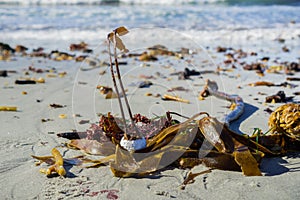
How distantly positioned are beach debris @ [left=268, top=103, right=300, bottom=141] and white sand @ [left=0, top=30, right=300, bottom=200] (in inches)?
7.1

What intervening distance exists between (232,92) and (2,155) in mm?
3021

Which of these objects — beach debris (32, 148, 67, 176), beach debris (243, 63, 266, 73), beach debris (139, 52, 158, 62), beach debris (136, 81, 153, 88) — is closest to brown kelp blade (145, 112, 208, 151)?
beach debris (32, 148, 67, 176)

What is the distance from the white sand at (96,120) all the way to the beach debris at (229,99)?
7cm

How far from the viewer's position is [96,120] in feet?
12.5

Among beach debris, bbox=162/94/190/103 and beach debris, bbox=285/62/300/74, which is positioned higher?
beach debris, bbox=285/62/300/74

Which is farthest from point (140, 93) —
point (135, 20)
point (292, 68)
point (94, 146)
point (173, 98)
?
point (135, 20)

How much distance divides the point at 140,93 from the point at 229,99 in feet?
3.65

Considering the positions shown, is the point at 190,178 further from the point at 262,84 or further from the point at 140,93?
the point at 262,84

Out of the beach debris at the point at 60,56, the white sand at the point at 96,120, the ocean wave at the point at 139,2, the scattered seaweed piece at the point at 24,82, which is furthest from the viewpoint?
the ocean wave at the point at 139,2

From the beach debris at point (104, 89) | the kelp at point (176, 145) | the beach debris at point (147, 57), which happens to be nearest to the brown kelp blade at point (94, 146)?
the kelp at point (176, 145)

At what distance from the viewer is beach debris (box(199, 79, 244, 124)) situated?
12.4 ft

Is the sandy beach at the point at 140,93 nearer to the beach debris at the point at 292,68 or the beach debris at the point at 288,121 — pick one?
the beach debris at the point at 292,68

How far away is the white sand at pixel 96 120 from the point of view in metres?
2.31

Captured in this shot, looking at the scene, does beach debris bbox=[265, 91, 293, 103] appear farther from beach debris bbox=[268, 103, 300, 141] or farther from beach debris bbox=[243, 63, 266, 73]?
beach debris bbox=[243, 63, 266, 73]
